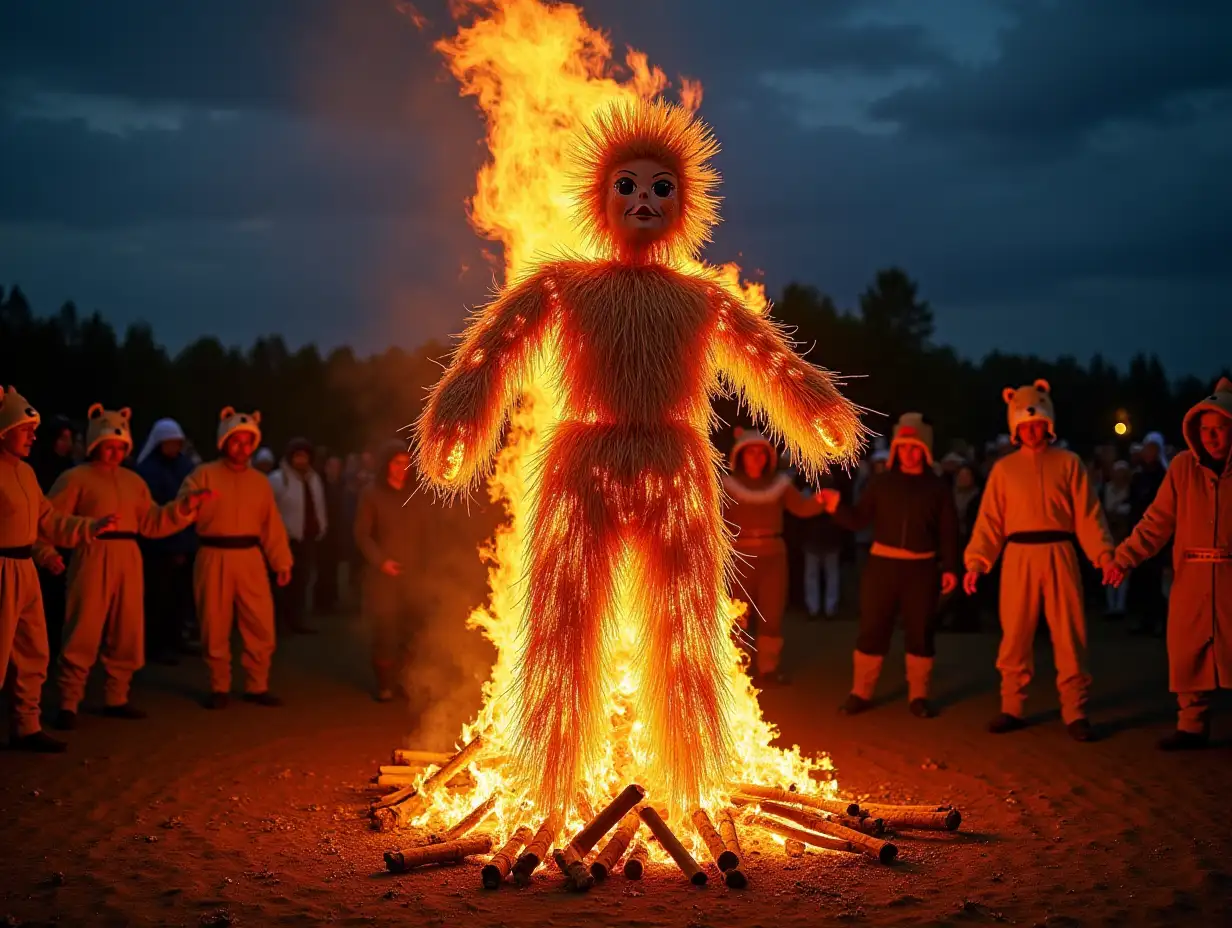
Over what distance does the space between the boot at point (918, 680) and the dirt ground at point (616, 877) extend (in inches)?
5.8

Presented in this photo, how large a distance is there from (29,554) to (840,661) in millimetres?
7383

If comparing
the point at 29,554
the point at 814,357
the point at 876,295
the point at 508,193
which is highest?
the point at 876,295

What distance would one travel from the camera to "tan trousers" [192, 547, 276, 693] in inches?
379

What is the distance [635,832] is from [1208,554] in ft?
Answer: 15.2

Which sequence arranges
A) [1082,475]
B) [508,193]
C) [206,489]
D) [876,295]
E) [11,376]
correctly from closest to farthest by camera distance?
1. [508,193]
2. [1082,475]
3. [206,489]
4. [11,376]
5. [876,295]

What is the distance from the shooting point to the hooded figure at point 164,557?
11.8 m

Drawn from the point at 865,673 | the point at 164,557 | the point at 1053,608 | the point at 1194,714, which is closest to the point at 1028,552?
the point at 1053,608

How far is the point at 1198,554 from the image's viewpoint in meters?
8.18

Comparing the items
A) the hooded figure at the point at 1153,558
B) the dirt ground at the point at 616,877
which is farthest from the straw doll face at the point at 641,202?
the hooded figure at the point at 1153,558

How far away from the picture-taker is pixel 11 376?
106ft

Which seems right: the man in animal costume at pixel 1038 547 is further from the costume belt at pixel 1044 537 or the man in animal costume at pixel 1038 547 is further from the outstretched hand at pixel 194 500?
the outstretched hand at pixel 194 500

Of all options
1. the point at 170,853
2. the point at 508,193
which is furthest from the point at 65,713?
the point at 508,193

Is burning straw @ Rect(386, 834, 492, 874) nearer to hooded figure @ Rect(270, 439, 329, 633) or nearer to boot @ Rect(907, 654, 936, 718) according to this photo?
boot @ Rect(907, 654, 936, 718)

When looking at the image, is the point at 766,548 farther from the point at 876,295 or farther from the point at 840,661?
the point at 876,295
